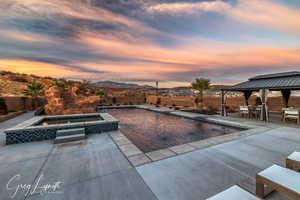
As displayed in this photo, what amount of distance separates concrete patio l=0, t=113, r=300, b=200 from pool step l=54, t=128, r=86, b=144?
0.30 m

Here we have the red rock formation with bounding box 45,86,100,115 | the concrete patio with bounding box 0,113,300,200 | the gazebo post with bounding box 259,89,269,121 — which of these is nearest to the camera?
the concrete patio with bounding box 0,113,300,200

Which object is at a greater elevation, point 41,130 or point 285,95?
point 285,95

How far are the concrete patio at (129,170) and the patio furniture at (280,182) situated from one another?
1.11 ft

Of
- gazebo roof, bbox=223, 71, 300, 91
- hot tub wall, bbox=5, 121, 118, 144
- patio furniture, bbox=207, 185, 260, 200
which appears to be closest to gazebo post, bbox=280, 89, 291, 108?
gazebo roof, bbox=223, 71, 300, 91

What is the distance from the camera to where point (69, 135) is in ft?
14.0

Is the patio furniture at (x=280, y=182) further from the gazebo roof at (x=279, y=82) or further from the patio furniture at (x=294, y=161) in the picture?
the gazebo roof at (x=279, y=82)

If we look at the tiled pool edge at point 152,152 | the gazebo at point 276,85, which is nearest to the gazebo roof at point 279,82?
the gazebo at point 276,85

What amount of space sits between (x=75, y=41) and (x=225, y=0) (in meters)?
10.5

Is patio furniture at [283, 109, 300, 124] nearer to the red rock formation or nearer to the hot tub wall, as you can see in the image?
the hot tub wall

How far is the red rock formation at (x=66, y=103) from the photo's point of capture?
8367 mm

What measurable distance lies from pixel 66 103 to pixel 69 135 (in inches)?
229

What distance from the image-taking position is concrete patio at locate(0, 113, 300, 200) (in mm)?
1810

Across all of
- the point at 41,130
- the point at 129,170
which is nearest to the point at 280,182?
the point at 129,170

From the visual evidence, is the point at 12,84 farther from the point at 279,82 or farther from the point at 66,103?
the point at 279,82
